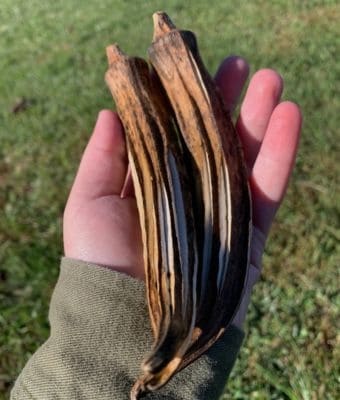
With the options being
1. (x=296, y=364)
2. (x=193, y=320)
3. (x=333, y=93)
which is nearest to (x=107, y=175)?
(x=193, y=320)

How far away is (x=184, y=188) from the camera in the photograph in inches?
114

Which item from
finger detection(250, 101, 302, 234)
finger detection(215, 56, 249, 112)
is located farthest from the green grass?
finger detection(215, 56, 249, 112)

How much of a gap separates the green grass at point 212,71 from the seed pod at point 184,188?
115cm

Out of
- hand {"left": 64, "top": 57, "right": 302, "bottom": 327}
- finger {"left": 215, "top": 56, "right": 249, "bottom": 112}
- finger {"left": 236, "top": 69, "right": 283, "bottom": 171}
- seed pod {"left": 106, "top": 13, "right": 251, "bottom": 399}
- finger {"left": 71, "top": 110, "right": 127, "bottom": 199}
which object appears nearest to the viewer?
seed pod {"left": 106, "top": 13, "right": 251, "bottom": 399}

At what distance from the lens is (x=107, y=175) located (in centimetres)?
345

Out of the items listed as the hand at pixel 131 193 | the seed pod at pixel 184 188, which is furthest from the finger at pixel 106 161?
the seed pod at pixel 184 188

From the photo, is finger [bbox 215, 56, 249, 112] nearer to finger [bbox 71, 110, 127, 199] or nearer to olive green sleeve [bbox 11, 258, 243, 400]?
finger [bbox 71, 110, 127, 199]

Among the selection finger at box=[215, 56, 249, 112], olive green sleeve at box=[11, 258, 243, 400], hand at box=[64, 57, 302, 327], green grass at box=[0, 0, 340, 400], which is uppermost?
finger at box=[215, 56, 249, 112]

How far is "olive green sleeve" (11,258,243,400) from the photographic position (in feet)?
8.82

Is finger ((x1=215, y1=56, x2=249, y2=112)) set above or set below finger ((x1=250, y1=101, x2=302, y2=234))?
above

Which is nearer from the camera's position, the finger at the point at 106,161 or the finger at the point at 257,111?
the finger at the point at 257,111

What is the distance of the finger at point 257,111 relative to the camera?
3.33m

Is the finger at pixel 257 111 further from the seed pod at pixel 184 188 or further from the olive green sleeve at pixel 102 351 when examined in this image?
the olive green sleeve at pixel 102 351

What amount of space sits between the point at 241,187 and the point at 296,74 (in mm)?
2981
